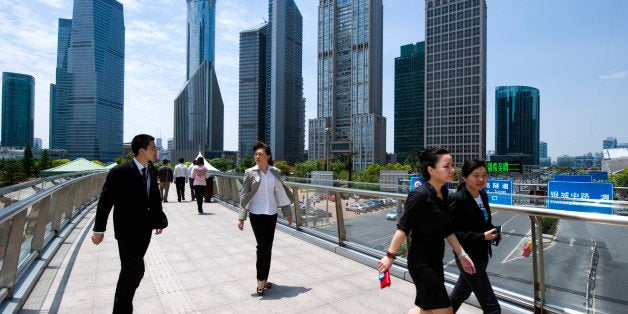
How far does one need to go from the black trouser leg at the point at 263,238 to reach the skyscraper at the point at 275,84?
159m

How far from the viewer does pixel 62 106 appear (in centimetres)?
16162

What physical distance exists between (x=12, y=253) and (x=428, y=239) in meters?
3.81

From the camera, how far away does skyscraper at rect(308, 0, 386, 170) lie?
14150cm

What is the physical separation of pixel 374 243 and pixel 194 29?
8432 inches

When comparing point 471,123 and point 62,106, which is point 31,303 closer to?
point 471,123

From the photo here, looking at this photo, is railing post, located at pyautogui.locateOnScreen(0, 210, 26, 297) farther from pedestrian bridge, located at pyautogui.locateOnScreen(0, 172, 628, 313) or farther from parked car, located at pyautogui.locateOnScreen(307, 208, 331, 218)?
parked car, located at pyautogui.locateOnScreen(307, 208, 331, 218)

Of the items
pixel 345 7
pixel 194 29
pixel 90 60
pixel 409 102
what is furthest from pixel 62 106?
pixel 409 102

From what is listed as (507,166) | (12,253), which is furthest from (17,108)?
(12,253)

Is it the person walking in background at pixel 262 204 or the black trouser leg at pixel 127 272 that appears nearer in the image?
the black trouser leg at pixel 127 272

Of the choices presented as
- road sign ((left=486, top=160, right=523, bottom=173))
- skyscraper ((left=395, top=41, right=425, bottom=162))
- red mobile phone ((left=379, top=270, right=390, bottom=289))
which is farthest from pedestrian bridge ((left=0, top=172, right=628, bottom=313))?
skyscraper ((left=395, top=41, right=425, bottom=162))

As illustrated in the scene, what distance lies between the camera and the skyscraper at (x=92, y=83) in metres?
145

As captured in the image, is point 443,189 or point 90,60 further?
point 90,60

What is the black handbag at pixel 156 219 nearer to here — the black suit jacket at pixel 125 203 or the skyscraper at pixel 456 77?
the black suit jacket at pixel 125 203

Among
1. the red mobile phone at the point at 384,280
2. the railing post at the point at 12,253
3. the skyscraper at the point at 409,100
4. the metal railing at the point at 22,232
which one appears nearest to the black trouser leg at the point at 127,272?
the metal railing at the point at 22,232
